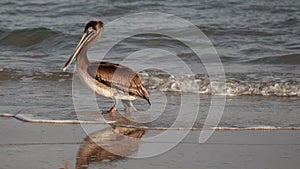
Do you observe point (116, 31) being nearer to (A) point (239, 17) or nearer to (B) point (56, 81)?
(A) point (239, 17)

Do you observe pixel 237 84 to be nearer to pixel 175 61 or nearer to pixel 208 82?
pixel 208 82

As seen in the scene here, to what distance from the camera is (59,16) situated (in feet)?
49.1

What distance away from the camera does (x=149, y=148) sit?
5.68 meters

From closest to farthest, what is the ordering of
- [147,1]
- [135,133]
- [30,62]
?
[135,133], [30,62], [147,1]

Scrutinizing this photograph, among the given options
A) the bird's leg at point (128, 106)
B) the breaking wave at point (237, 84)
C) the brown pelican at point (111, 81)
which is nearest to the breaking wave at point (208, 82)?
the breaking wave at point (237, 84)

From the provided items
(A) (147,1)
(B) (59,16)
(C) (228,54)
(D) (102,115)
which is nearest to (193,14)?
(A) (147,1)

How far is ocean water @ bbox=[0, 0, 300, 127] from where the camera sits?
743cm

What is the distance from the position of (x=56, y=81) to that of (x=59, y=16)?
19.7 feet

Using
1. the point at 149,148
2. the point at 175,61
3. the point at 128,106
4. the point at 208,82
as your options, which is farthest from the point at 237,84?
the point at 149,148

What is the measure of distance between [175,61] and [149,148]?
16.9 ft

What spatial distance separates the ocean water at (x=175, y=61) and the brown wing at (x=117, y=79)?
27 cm

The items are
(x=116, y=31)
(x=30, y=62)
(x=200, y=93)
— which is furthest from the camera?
(x=116, y=31)

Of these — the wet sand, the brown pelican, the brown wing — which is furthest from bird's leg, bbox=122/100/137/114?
the wet sand

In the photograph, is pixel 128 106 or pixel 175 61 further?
pixel 175 61
